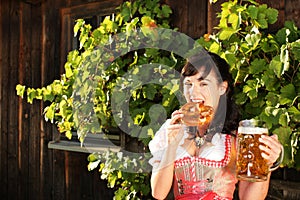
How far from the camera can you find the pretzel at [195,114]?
2082 mm

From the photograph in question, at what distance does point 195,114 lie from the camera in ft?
6.84

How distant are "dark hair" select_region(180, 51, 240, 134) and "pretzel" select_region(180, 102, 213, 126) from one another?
14 centimetres

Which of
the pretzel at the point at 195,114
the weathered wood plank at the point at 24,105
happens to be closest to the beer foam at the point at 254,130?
Result: the pretzel at the point at 195,114

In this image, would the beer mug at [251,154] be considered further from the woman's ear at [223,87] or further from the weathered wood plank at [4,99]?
the weathered wood plank at [4,99]

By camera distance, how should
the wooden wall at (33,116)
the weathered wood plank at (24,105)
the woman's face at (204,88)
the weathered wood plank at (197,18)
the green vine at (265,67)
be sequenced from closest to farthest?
1. the woman's face at (204,88)
2. the green vine at (265,67)
3. the weathered wood plank at (197,18)
4. the wooden wall at (33,116)
5. the weathered wood plank at (24,105)

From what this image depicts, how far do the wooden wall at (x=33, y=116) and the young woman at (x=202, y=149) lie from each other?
6.45 ft

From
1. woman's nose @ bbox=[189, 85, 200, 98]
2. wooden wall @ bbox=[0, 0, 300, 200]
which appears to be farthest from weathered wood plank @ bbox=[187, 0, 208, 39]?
woman's nose @ bbox=[189, 85, 200, 98]

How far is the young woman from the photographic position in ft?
6.95

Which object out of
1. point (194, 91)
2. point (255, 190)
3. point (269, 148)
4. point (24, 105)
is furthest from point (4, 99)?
point (269, 148)

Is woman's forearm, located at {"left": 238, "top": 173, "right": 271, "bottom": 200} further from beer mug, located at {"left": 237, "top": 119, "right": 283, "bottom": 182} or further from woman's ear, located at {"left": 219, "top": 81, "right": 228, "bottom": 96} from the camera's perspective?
woman's ear, located at {"left": 219, "top": 81, "right": 228, "bottom": 96}

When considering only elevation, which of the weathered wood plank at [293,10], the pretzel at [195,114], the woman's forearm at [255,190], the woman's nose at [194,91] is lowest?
the woman's forearm at [255,190]

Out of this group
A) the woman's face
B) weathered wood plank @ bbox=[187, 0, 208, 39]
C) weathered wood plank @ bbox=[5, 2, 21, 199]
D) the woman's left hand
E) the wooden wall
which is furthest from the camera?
weathered wood plank @ bbox=[5, 2, 21, 199]

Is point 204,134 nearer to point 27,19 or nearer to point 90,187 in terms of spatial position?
point 90,187

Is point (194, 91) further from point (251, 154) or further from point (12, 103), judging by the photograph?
point (12, 103)
